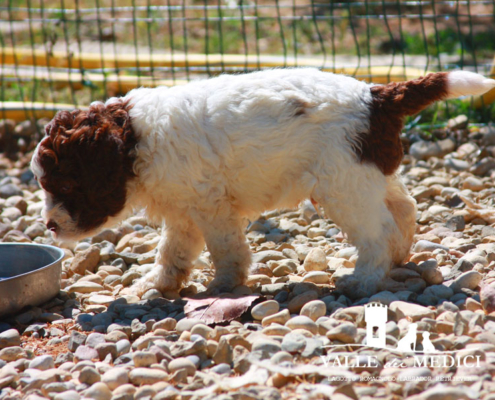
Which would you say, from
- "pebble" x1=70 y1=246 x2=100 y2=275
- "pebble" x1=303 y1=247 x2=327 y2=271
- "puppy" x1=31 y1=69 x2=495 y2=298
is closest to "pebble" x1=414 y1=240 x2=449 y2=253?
"puppy" x1=31 y1=69 x2=495 y2=298

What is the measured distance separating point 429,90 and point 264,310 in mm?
1517

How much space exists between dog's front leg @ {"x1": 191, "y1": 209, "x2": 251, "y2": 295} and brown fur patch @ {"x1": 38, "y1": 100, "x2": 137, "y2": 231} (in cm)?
54

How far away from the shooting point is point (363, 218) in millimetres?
3562

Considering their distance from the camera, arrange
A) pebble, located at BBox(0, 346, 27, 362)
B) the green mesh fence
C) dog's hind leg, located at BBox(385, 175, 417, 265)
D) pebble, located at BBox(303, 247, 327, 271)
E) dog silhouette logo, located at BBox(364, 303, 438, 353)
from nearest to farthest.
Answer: dog silhouette logo, located at BBox(364, 303, 438, 353), pebble, located at BBox(0, 346, 27, 362), dog's hind leg, located at BBox(385, 175, 417, 265), pebble, located at BBox(303, 247, 327, 271), the green mesh fence

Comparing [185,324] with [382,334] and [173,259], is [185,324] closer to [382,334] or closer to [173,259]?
[173,259]

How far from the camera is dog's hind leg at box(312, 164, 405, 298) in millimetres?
3514

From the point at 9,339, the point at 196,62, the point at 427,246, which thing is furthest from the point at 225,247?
the point at 196,62

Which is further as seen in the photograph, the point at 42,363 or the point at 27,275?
the point at 27,275

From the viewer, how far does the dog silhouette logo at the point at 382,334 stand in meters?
2.72

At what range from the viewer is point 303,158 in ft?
11.9

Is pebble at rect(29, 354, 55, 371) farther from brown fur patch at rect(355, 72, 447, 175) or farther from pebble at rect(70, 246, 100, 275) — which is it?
brown fur patch at rect(355, 72, 447, 175)

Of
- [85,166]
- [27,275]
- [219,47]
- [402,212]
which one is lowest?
[27,275]

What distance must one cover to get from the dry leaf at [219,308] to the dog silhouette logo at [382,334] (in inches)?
26.4

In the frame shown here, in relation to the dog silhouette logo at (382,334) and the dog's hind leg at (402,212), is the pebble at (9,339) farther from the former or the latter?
the dog's hind leg at (402,212)
